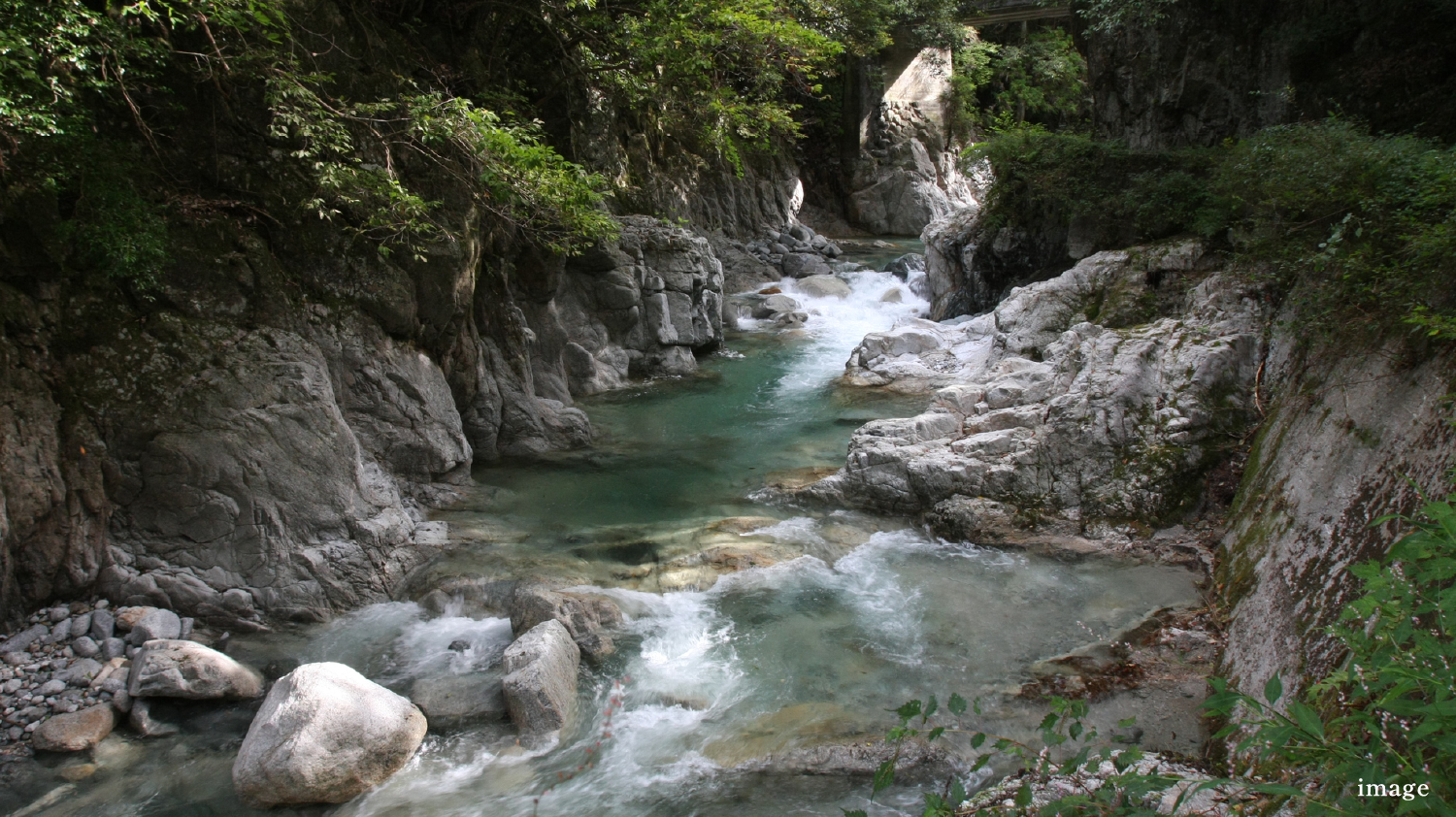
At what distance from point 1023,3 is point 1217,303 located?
900 inches

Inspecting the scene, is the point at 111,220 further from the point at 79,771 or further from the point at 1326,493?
the point at 1326,493

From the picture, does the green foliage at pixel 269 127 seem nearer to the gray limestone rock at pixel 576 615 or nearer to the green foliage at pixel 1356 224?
the gray limestone rock at pixel 576 615

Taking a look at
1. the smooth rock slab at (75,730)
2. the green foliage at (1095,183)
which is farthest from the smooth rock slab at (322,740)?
the green foliage at (1095,183)

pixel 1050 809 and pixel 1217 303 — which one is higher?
pixel 1217 303

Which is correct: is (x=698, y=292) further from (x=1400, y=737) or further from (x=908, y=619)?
(x=1400, y=737)

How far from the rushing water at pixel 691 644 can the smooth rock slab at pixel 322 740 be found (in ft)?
0.44

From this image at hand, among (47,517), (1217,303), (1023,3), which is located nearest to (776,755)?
(47,517)

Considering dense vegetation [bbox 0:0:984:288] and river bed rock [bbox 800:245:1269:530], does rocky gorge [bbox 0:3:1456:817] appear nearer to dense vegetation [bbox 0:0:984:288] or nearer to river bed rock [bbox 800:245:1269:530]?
river bed rock [bbox 800:245:1269:530]

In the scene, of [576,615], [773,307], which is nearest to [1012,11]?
[773,307]

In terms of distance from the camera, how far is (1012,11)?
89.7 feet

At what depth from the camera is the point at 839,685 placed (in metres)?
5.54

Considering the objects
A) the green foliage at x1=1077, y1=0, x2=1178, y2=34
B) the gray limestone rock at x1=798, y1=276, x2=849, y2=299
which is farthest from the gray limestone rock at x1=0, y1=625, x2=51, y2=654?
the gray limestone rock at x1=798, y1=276, x2=849, y2=299

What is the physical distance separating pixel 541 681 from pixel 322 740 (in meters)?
1.28

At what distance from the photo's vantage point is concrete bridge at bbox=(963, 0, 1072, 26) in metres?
26.5
